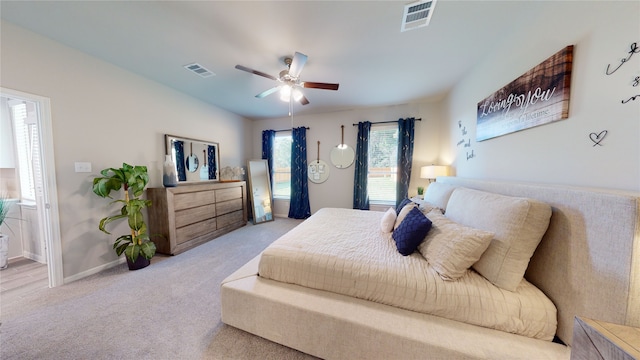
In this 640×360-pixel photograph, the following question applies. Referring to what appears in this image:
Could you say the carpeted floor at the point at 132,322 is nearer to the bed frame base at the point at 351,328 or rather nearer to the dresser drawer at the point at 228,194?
the bed frame base at the point at 351,328

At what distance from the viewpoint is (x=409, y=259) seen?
4.50 ft

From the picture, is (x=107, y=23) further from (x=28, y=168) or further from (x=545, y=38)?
(x=545, y=38)

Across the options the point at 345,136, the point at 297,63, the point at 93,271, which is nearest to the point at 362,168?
the point at 345,136

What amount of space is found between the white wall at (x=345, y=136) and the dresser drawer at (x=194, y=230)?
1.70 m

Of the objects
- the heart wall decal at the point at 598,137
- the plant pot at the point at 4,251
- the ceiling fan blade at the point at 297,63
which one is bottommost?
the plant pot at the point at 4,251

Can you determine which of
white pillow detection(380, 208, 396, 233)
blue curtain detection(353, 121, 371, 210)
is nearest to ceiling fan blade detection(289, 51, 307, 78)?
white pillow detection(380, 208, 396, 233)

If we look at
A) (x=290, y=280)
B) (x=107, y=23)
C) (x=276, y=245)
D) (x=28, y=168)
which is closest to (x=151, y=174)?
(x=28, y=168)

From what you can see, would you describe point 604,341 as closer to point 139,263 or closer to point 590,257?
point 590,257

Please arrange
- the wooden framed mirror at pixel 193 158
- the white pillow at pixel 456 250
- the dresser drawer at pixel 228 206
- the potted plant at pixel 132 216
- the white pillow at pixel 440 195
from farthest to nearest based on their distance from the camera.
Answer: the dresser drawer at pixel 228 206
the wooden framed mirror at pixel 193 158
the potted plant at pixel 132 216
the white pillow at pixel 440 195
the white pillow at pixel 456 250

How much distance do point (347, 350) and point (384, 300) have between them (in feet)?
1.20

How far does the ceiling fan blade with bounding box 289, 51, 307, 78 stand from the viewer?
1.77m

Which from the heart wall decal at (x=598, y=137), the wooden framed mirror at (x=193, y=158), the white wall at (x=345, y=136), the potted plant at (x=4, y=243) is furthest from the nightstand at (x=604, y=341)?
the potted plant at (x=4, y=243)

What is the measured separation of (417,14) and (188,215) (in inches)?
145

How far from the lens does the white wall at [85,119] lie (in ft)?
5.97
